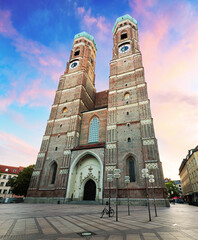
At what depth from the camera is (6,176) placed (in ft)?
163

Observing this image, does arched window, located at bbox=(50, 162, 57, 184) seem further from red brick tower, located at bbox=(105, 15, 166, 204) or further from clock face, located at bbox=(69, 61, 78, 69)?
clock face, located at bbox=(69, 61, 78, 69)

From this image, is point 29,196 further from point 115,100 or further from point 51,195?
point 115,100

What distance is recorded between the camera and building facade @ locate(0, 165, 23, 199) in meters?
46.7

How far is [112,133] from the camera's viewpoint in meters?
23.3

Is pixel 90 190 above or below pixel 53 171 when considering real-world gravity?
below

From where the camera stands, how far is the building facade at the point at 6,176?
46.7 metres

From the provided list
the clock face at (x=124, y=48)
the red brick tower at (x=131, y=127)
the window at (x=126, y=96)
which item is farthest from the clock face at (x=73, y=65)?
the window at (x=126, y=96)

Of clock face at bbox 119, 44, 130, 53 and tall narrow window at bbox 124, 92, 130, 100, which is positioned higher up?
clock face at bbox 119, 44, 130, 53

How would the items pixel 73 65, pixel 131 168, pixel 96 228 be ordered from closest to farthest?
pixel 96 228 < pixel 131 168 < pixel 73 65

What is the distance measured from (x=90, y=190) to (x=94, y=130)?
10.4 metres

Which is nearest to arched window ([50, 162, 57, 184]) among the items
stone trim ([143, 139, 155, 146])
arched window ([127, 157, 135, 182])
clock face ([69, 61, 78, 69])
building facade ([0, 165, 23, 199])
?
arched window ([127, 157, 135, 182])

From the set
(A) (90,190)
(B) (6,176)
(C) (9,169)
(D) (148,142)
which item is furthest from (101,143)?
(C) (9,169)

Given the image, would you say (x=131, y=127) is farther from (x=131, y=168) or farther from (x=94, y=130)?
(x=94, y=130)

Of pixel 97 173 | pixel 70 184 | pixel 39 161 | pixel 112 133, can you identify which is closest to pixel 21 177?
pixel 39 161
